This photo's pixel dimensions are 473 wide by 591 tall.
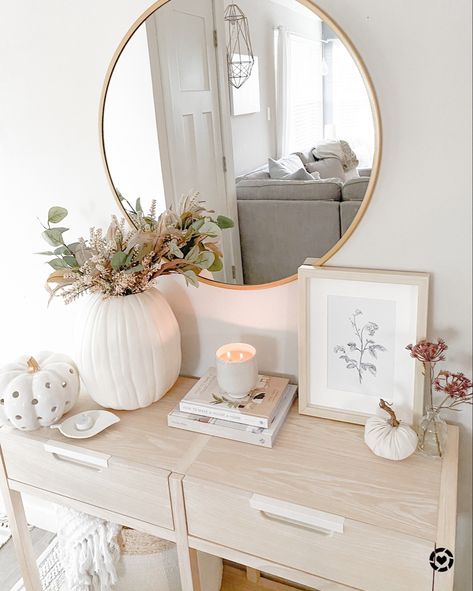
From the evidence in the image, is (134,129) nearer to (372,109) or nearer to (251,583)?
(372,109)

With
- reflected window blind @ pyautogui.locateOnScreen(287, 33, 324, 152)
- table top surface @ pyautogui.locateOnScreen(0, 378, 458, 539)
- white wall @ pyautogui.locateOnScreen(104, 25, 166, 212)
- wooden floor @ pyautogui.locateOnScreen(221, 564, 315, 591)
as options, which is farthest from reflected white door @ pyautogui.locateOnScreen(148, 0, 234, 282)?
wooden floor @ pyautogui.locateOnScreen(221, 564, 315, 591)

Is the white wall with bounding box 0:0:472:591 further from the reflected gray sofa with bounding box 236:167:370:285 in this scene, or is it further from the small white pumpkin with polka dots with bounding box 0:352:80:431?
the small white pumpkin with polka dots with bounding box 0:352:80:431

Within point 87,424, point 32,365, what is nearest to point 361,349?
point 87,424

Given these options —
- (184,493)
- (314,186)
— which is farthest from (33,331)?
(314,186)

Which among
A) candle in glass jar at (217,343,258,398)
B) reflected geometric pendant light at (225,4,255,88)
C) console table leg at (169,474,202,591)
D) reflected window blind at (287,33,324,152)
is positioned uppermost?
reflected geometric pendant light at (225,4,255,88)

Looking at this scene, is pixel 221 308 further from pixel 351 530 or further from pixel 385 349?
pixel 351 530

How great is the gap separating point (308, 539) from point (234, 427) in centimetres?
28

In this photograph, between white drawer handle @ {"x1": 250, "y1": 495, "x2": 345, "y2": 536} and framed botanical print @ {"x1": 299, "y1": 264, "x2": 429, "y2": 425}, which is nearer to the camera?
white drawer handle @ {"x1": 250, "y1": 495, "x2": 345, "y2": 536}

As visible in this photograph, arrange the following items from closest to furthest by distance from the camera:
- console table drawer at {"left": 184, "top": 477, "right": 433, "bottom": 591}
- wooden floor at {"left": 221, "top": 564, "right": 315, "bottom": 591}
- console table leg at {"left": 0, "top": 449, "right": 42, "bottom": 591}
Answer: console table drawer at {"left": 184, "top": 477, "right": 433, "bottom": 591}
console table leg at {"left": 0, "top": 449, "right": 42, "bottom": 591}
wooden floor at {"left": 221, "top": 564, "right": 315, "bottom": 591}

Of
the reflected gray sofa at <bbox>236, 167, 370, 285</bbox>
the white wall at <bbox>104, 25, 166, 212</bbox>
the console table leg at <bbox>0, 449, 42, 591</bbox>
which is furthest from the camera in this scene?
the console table leg at <bbox>0, 449, 42, 591</bbox>

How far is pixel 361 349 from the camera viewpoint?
121 centimetres

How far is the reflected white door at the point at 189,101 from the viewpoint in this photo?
1.18 metres

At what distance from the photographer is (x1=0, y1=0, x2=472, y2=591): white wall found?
3.34 ft

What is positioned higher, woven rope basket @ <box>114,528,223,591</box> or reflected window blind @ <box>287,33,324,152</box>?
reflected window blind @ <box>287,33,324,152</box>
